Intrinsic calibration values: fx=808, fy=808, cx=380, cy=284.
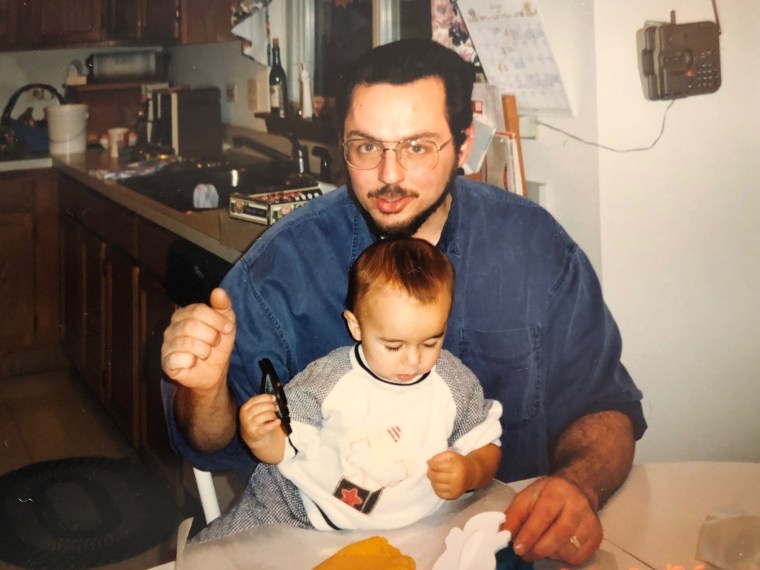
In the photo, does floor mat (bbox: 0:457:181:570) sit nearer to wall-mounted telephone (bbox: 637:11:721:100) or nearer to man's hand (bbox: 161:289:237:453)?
man's hand (bbox: 161:289:237:453)

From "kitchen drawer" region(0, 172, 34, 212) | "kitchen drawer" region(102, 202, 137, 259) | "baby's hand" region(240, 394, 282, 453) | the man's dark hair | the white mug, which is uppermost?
the white mug

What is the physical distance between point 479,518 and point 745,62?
58 centimetres

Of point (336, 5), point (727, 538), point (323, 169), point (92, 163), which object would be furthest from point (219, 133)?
point (727, 538)

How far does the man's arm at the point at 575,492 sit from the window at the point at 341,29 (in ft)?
1.78

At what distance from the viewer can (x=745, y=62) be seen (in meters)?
0.89

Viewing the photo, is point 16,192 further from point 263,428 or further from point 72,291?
point 263,428

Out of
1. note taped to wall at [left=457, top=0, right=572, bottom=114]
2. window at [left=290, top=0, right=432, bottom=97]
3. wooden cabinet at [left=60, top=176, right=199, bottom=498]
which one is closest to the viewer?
note taped to wall at [left=457, top=0, right=572, bottom=114]

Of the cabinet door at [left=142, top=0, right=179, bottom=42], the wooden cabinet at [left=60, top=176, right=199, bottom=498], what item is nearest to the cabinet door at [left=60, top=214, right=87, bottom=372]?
the wooden cabinet at [left=60, top=176, right=199, bottom=498]

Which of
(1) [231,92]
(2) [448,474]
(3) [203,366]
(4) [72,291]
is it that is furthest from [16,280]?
(2) [448,474]

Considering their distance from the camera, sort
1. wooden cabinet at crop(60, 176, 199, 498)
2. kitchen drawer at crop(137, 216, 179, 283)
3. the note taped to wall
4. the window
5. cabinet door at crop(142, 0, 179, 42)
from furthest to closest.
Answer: cabinet door at crop(142, 0, 179, 42), wooden cabinet at crop(60, 176, 199, 498), kitchen drawer at crop(137, 216, 179, 283), the window, the note taped to wall

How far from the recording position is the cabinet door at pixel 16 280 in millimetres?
2381

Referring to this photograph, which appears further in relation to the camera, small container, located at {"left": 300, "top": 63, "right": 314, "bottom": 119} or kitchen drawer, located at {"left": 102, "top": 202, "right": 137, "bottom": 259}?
kitchen drawer, located at {"left": 102, "top": 202, "right": 137, "bottom": 259}

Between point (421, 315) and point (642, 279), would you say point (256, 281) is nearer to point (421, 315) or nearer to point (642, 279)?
point (421, 315)

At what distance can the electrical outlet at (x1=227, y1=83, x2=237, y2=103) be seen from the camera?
86.9 inches
